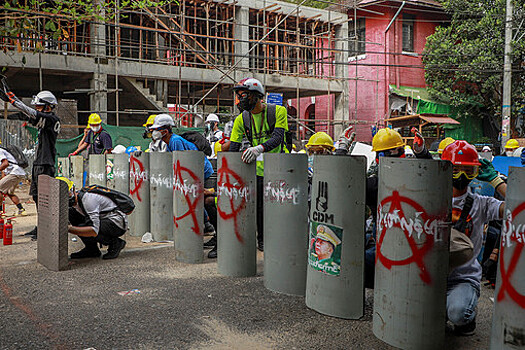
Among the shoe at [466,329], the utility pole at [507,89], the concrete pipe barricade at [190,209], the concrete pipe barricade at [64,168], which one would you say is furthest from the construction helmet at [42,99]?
the utility pole at [507,89]

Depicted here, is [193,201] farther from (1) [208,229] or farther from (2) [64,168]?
(2) [64,168]

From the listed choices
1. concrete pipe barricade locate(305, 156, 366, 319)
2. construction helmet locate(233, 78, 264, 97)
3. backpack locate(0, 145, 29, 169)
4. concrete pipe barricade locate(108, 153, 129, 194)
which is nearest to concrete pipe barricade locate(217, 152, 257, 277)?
construction helmet locate(233, 78, 264, 97)

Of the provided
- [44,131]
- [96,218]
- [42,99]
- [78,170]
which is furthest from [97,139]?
[96,218]

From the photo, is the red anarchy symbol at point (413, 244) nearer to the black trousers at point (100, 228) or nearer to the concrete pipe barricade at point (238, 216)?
the concrete pipe barricade at point (238, 216)

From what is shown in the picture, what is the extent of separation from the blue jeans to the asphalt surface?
173 millimetres

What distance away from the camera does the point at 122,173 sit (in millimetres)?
8195

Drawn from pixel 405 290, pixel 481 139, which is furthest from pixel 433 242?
pixel 481 139

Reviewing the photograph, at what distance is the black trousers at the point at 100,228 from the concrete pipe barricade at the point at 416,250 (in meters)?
3.63

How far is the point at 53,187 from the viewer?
5336mm

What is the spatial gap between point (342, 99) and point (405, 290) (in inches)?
793

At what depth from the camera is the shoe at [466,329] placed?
352cm

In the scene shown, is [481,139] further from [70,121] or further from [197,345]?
[197,345]

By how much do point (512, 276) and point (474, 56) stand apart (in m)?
21.1

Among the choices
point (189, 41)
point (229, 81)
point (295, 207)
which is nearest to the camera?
point (295, 207)
